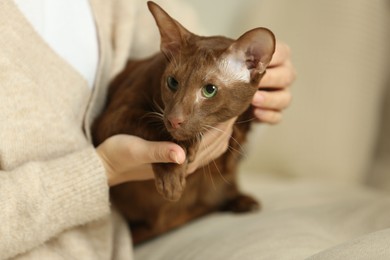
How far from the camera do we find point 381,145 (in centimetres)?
212

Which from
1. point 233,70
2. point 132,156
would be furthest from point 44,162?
point 233,70

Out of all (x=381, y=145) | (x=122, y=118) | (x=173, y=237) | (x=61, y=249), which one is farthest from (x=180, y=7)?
(x=381, y=145)

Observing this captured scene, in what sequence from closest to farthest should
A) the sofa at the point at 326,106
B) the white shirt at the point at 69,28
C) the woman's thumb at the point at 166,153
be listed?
the woman's thumb at the point at 166,153
the white shirt at the point at 69,28
the sofa at the point at 326,106

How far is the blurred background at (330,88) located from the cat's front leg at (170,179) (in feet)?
3.14

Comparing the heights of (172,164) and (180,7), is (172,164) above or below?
below

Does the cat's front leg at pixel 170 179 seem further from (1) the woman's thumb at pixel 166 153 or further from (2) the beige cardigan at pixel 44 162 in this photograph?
(2) the beige cardigan at pixel 44 162

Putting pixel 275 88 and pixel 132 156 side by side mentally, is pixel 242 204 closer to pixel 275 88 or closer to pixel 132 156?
pixel 275 88

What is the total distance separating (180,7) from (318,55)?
0.64m

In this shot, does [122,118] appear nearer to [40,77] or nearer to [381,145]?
[40,77]

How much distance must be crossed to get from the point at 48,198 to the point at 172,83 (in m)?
0.34

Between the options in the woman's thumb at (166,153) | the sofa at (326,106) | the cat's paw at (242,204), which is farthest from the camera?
the sofa at (326,106)

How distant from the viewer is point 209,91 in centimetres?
98

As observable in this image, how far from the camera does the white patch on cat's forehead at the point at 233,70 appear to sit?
3.24 ft

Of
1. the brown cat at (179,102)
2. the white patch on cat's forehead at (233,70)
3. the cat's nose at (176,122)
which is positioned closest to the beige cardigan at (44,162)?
the brown cat at (179,102)
